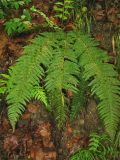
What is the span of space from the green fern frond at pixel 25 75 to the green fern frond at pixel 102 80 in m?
0.45

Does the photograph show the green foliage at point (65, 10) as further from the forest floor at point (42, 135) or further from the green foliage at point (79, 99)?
the forest floor at point (42, 135)

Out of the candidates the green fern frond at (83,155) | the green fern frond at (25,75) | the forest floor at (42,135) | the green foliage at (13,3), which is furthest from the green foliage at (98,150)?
the green foliage at (13,3)

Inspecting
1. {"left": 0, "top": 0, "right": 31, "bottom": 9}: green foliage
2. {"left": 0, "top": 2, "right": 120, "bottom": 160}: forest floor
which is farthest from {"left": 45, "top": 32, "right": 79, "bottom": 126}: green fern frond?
{"left": 0, "top": 0, "right": 31, "bottom": 9}: green foliage

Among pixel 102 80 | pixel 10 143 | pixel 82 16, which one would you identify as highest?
pixel 82 16

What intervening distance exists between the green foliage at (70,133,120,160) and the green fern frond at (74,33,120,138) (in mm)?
364

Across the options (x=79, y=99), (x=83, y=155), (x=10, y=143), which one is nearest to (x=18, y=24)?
(x=79, y=99)

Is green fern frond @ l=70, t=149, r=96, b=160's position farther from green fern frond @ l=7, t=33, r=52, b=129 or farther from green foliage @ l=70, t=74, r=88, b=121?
green fern frond @ l=7, t=33, r=52, b=129

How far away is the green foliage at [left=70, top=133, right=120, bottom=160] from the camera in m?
3.68

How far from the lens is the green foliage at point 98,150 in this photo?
145 inches

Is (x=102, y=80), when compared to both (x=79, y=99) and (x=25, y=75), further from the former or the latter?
(x=25, y=75)

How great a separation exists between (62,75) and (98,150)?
1043mm

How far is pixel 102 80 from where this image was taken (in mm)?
3539

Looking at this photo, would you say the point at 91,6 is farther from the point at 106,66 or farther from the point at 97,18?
the point at 106,66

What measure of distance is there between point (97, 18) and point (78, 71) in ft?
3.71
